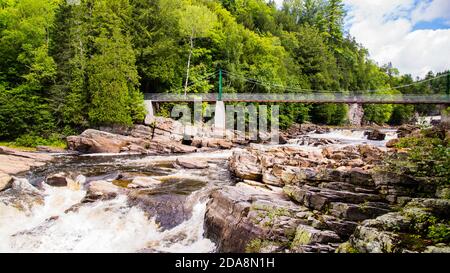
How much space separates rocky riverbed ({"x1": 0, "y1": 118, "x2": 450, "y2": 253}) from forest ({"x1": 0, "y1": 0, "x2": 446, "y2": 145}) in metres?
9.23

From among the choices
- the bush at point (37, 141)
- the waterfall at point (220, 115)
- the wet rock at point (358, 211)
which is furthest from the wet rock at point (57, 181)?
the waterfall at point (220, 115)

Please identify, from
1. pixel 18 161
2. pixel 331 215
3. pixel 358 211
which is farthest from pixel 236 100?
pixel 358 211

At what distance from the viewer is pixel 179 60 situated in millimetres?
33656

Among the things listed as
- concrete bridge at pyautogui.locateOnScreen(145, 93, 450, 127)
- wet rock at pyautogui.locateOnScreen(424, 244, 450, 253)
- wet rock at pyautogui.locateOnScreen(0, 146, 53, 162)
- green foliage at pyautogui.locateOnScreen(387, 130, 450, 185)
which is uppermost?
concrete bridge at pyautogui.locateOnScreen(145, 93, 450, 127)

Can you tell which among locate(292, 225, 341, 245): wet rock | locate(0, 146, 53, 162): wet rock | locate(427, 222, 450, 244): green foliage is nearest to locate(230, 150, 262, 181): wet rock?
locate(292, 225, 341, 245): wet rock

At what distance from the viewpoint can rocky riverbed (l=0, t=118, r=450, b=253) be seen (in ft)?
23.0

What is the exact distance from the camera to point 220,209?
9750 millimetres

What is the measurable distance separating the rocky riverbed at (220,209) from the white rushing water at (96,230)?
3cm

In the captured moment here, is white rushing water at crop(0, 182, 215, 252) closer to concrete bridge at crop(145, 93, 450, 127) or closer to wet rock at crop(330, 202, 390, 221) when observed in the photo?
wet rock at crop(330, 202, 390, 221)

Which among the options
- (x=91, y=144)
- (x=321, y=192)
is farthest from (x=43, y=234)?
(x=91, y=144)

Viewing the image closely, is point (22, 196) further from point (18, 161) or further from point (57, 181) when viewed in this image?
point (18, 161)

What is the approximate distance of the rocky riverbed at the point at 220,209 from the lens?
7012 millimetres

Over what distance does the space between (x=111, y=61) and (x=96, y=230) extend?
1846 cm

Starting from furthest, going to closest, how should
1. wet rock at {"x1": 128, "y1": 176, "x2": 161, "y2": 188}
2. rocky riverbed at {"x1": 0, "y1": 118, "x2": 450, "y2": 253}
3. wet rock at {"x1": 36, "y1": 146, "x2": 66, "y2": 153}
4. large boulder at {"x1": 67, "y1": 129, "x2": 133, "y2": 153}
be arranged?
large boulder at {"x1": 67, "y1": 129, "x2": 133, "y2": 153} < wet rock at {"x1": 36, "y1": 146, "x2": 66, "y2": 153} < wet rock at {"x1": 128, "y1": 176, "x2": 161, "y2": 188} < rocky riverbed at {"x1": 0, "y1": 118, "x2": 450, "y2": 253}
